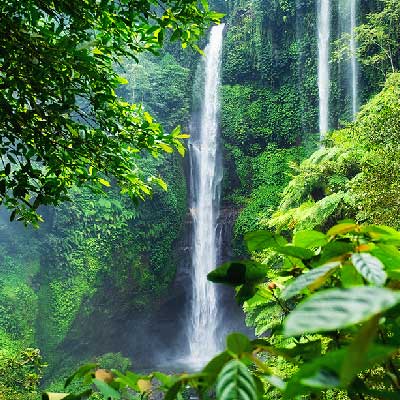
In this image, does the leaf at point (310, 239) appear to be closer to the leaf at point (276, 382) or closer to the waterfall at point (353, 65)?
the leaf at point (276, 382)

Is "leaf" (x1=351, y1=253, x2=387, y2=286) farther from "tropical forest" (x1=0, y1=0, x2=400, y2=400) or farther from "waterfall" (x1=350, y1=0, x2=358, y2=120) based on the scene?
"waterfall" (x1=350, y1=0, x2=358, y2=120)

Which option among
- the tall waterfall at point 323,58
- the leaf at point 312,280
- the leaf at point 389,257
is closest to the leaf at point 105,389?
the leaf at point 312,280

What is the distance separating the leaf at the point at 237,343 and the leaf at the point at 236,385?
0.12 ft

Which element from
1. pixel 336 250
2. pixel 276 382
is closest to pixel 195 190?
pixel 336 250

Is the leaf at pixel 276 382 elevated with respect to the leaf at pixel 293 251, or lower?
lower

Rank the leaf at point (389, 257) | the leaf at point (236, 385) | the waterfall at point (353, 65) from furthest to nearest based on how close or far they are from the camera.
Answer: the waterfall at point (353, 65)
the leaf at point (389, 257)
the leaf at point (236, 385)

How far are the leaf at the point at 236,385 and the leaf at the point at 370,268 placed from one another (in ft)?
0.46

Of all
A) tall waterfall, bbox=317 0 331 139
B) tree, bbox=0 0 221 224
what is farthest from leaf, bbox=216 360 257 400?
tall waterfall, bbox=317 0 331 139

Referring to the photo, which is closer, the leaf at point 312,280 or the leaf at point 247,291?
the leaf at point 312,280

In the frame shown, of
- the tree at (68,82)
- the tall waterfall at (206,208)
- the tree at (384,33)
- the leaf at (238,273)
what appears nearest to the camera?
the leaf at (238,273)

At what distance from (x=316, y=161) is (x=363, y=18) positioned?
916cm

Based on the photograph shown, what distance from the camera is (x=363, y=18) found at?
1412cm

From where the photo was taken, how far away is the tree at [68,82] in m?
2.15

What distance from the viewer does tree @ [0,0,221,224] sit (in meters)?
2.15
